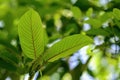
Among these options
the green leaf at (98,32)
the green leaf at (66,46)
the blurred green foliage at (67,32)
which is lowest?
the blurred green foliage at (67,32)

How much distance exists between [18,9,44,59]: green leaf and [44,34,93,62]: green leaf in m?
0.03

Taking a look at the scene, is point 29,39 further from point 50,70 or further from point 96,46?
point 50,70

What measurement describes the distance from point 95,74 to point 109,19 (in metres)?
0.68

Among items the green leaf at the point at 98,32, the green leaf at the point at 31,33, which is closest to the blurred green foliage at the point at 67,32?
the green leaf at the point at 98,32

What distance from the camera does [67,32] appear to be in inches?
48.6

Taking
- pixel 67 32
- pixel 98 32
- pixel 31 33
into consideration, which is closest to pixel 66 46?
pixel 31 33

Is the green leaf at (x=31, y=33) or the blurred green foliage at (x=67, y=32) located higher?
the green leaf at (x=31, y=33)

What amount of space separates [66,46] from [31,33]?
10 cm

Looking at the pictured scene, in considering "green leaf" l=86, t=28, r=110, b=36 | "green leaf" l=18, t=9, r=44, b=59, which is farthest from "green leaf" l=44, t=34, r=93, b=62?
"green leaf" l=86, t=28, r=110, b=36

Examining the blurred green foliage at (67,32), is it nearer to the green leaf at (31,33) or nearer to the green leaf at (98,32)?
the green leaf at (98,32)

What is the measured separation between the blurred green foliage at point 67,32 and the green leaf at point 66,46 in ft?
0.37

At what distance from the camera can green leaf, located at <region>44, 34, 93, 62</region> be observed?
803 mm

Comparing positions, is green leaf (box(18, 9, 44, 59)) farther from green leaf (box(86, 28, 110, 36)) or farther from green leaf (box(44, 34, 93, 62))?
green leaf (box(86, 28, 110, 36))

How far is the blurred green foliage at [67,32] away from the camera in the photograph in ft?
3.28
